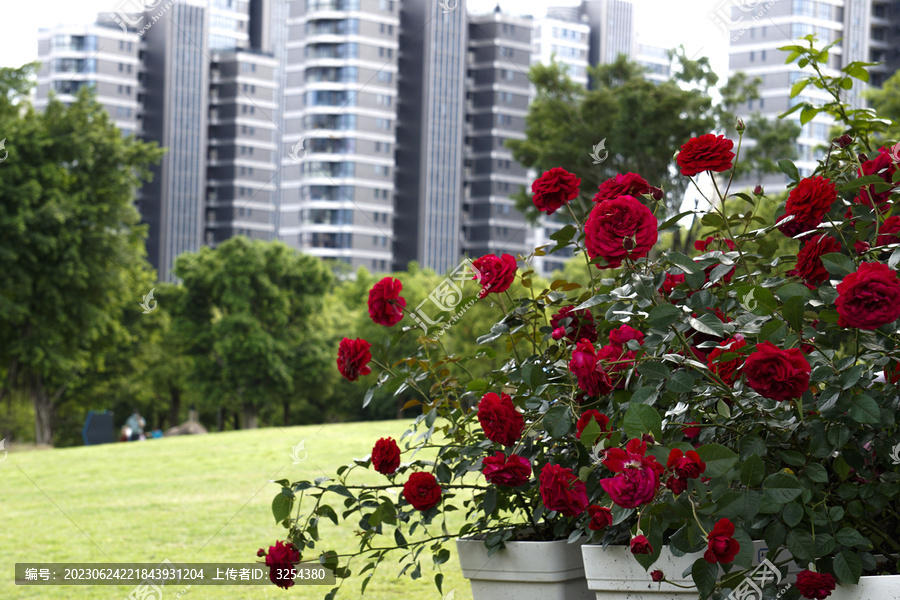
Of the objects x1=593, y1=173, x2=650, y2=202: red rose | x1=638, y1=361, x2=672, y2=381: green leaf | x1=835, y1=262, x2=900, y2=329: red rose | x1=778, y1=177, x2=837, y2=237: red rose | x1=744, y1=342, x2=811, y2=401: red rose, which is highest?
x1=593, y1=173, x2=650, y2=202: red rose

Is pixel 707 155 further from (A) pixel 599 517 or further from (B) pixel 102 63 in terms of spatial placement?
(B) pixel 102 63

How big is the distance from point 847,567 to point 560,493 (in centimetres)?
51

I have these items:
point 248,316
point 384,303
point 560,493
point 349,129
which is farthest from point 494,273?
point 349,129

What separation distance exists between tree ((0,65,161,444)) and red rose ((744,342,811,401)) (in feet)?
62.9

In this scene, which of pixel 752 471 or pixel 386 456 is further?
pixel 386 456

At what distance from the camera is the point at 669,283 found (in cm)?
187

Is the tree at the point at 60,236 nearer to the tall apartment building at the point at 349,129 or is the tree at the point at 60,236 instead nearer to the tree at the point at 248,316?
the tree at the point at 248,316

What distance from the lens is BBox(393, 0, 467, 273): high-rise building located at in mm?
48344

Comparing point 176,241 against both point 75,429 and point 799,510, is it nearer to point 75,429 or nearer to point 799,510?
point 75,429

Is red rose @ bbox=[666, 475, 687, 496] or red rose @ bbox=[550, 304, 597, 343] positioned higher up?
red rose @ bbox=[550, 304, 597, 343]

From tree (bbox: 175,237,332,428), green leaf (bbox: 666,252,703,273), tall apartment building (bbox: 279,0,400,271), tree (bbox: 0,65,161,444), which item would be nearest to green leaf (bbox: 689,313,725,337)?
green leaf (bbox: 666,252,703,273)

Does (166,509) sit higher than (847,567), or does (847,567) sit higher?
(847,567)

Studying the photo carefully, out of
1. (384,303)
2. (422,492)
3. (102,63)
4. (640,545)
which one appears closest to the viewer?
(640,545)

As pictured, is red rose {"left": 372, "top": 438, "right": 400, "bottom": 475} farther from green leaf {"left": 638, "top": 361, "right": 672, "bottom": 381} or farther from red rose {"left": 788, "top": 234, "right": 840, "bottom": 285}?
red rose {"left": 788, "top": 234, "right": 840, "bottom": 285}
